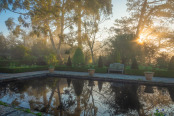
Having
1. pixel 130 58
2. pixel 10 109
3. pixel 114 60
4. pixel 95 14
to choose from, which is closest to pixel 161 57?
pixel 130 58

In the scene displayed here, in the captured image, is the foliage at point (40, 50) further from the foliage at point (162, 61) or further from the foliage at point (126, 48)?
the foliage at point (162, 61)

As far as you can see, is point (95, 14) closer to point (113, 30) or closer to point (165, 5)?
point (113, 30)

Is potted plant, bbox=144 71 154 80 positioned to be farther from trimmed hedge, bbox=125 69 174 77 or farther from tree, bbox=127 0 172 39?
tree, bbox=127 0 172 39

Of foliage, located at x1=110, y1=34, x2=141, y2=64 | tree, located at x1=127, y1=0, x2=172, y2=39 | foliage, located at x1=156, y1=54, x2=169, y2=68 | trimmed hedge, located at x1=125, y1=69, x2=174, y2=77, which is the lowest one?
trimmed hedge, located at x1=125, y1=69, x2=174, y2=77

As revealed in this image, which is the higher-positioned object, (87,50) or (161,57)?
(87,50)

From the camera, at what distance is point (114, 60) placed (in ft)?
46.3

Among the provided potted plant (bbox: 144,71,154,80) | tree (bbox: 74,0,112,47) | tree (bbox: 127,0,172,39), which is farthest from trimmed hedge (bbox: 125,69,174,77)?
tree (bbox: 74,0,112,47)

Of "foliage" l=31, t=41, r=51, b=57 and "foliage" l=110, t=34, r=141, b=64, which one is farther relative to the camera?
"foliage" l=31, t=41, r=51, b=57

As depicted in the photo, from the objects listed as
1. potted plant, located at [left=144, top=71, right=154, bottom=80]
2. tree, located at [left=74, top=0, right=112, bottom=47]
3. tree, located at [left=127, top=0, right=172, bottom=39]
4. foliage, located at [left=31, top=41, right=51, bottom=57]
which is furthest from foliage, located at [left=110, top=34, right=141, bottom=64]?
foliage, located at [left=31, top=41, right=51, bottom=57]

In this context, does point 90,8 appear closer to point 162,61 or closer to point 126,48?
point 126,48

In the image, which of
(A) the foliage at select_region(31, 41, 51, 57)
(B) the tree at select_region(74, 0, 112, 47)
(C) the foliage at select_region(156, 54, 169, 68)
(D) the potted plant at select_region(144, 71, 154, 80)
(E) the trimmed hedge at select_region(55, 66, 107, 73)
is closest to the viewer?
(D) the potted plant at select_region(144, 71, 154, 80)

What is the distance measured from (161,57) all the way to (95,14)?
10.1 meters

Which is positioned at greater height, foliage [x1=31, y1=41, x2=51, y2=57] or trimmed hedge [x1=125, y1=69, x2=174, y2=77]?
foliage [x1=31, y1=41, x2=51, y2=57]

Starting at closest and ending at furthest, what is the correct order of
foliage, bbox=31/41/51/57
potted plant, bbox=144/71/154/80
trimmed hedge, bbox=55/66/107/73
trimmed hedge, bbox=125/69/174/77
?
1. potted plant, bbox=144/71/154/80
2. trimmed hedge, bbox=125/69/174/77
3. trimmed hedge, bbox=55/66/107/73
4. foliage, bbox=31/41/51/57
